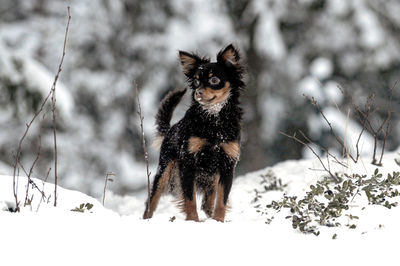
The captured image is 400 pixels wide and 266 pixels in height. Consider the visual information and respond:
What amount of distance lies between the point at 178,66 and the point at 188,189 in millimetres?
7635

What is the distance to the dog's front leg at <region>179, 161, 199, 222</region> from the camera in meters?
5.10

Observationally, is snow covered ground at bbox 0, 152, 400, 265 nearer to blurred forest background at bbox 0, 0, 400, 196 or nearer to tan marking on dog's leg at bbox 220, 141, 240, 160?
tan marking on dog's leg at bbox 220, 141, 240, 160

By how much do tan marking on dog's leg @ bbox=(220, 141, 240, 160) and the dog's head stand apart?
44cm

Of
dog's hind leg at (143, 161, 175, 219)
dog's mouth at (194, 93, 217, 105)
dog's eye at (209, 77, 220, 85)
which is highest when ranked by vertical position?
dog's eye at (209, 77, 220, 85)

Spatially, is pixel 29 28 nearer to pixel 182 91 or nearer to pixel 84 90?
pixel 84 90

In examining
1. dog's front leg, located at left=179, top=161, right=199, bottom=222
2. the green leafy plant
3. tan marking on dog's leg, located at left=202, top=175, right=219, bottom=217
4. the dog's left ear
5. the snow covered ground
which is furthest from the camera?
tan marking on dog's leg, located at left=202, top=175, right=219, bottom=217

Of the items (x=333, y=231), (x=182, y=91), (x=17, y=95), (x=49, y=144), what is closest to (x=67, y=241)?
(x=333, y=231)

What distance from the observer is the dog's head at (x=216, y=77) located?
511cm

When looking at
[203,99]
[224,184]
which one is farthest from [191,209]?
[203,99]

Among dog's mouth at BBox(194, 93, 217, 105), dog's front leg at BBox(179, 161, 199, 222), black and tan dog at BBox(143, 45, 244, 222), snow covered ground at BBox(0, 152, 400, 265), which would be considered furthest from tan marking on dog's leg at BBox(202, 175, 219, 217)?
snow covered ground at BBox(0, 152, 400, 265)

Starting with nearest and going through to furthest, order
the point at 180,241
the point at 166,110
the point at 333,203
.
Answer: the point at 180,241, the point at 333,203, the point at 166,110

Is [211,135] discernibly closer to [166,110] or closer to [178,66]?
[166,110]

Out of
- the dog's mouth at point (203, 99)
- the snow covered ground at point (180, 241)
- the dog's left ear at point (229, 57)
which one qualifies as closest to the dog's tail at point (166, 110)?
the dog's left ear at point (229, 57)

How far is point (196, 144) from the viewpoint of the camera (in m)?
5.06
